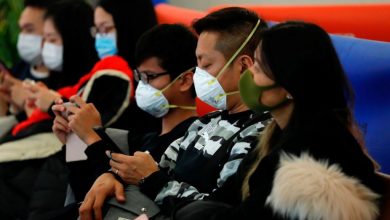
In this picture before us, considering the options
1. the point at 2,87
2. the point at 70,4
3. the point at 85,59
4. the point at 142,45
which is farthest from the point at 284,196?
the point at 2,87

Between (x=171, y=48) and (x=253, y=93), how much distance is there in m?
0.79

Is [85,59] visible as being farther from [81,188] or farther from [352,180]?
[352,180]

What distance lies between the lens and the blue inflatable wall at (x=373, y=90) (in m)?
1.82

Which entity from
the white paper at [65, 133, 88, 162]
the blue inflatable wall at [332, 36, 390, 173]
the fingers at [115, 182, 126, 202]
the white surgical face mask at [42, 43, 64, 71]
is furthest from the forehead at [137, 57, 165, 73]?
the white surgical face mask at [42, 43, 64, 71]

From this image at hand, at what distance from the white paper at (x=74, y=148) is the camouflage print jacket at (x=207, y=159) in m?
0.49

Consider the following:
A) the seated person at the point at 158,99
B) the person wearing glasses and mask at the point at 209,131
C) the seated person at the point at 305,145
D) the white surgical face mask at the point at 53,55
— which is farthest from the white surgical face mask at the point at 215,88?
the white surgical face mask at the point at 53,55

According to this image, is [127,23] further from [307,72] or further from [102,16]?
[307,72]

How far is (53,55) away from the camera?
130 inches

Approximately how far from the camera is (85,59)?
3.21m

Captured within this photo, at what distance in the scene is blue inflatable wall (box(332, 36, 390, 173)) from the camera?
1.82 metres

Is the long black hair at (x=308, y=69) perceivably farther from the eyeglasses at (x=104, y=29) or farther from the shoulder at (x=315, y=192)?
the eyeglasses at (x=104, y=29)

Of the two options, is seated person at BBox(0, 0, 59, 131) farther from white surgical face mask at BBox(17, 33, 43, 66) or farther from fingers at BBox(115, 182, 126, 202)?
fingers at BBox(115, 182, 126, 202)

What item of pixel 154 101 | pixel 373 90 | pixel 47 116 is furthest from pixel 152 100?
pixel 47 116

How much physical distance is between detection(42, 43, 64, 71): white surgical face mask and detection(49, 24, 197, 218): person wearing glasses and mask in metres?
1.03
